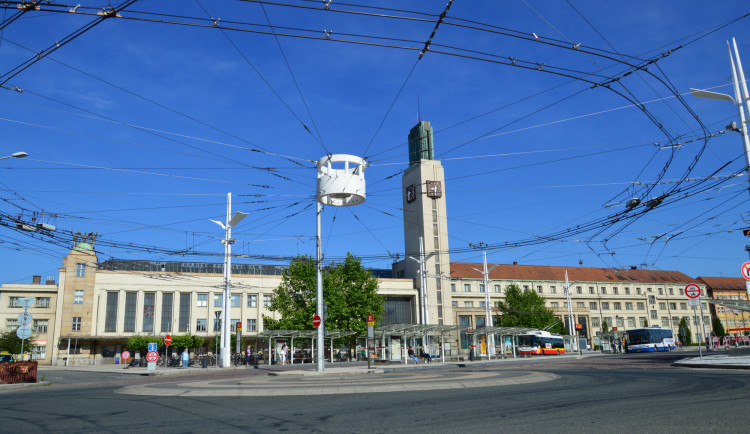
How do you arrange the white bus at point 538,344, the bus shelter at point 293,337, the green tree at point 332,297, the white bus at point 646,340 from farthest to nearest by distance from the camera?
the white bus at point 646,340 < the white bus at point 538,344 < the green tree at point 332,297 < the bus shelter at point 293,337

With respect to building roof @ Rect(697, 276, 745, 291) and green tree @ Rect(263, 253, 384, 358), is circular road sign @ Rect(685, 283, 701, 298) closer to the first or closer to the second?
green tree @ Rect(263, 253, 384, 358)

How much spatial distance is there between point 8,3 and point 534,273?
317 ft

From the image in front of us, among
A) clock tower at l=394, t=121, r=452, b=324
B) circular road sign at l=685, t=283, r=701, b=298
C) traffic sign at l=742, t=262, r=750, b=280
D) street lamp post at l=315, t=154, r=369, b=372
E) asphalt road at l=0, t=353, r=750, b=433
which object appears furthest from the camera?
clock tower at l=394, t=121, r=452, b=324

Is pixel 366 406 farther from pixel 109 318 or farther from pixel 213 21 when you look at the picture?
pixel 109 318

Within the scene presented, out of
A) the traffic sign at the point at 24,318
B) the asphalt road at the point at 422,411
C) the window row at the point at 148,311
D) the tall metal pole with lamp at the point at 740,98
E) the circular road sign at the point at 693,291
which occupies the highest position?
the tall metal pole with lamp at the point at 740,98

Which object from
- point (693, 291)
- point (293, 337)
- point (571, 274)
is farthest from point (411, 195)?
point (693, 291)

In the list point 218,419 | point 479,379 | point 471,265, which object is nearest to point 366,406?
point 218,419

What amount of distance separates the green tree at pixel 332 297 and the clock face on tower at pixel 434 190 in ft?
82.5

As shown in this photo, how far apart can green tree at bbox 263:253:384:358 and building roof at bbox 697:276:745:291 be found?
8841cm

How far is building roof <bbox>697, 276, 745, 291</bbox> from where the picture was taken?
114188 millimetres

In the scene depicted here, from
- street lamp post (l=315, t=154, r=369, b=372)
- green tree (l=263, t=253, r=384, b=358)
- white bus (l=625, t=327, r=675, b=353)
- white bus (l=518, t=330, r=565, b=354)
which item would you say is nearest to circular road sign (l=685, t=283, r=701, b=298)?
street lamp post (l=315, t=154, r=369, b=372)

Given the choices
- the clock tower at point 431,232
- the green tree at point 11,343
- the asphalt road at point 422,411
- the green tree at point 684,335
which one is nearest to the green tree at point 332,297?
the clock tower at point 431,232

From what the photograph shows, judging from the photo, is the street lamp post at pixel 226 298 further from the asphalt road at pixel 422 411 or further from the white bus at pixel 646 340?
the white bus at pixel 646 340

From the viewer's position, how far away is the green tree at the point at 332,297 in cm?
5350
